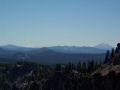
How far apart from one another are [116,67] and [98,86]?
14.1 metres

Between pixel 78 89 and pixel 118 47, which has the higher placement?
pixel 118 47

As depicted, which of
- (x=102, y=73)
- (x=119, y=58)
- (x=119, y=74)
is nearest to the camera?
(x=119, y=74)

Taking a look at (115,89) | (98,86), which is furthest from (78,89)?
(115,89)

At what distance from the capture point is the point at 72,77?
640 feet

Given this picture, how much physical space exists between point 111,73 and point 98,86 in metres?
13.1

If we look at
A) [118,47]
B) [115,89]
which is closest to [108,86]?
[115,89]

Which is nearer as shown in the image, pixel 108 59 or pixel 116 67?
pixel 116 67

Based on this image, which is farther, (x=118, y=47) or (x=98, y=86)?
(x=118, y=47)

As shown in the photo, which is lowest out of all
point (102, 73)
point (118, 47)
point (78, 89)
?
Answer: point (78, 89)

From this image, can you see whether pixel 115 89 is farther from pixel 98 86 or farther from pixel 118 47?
pixel 118 47

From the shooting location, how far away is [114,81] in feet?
504

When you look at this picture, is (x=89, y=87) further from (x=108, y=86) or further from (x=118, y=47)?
(x=118, y=47)

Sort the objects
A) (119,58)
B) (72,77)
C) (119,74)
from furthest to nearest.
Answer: (72,77), (119,58), (119,74)

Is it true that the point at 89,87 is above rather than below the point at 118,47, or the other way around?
below
